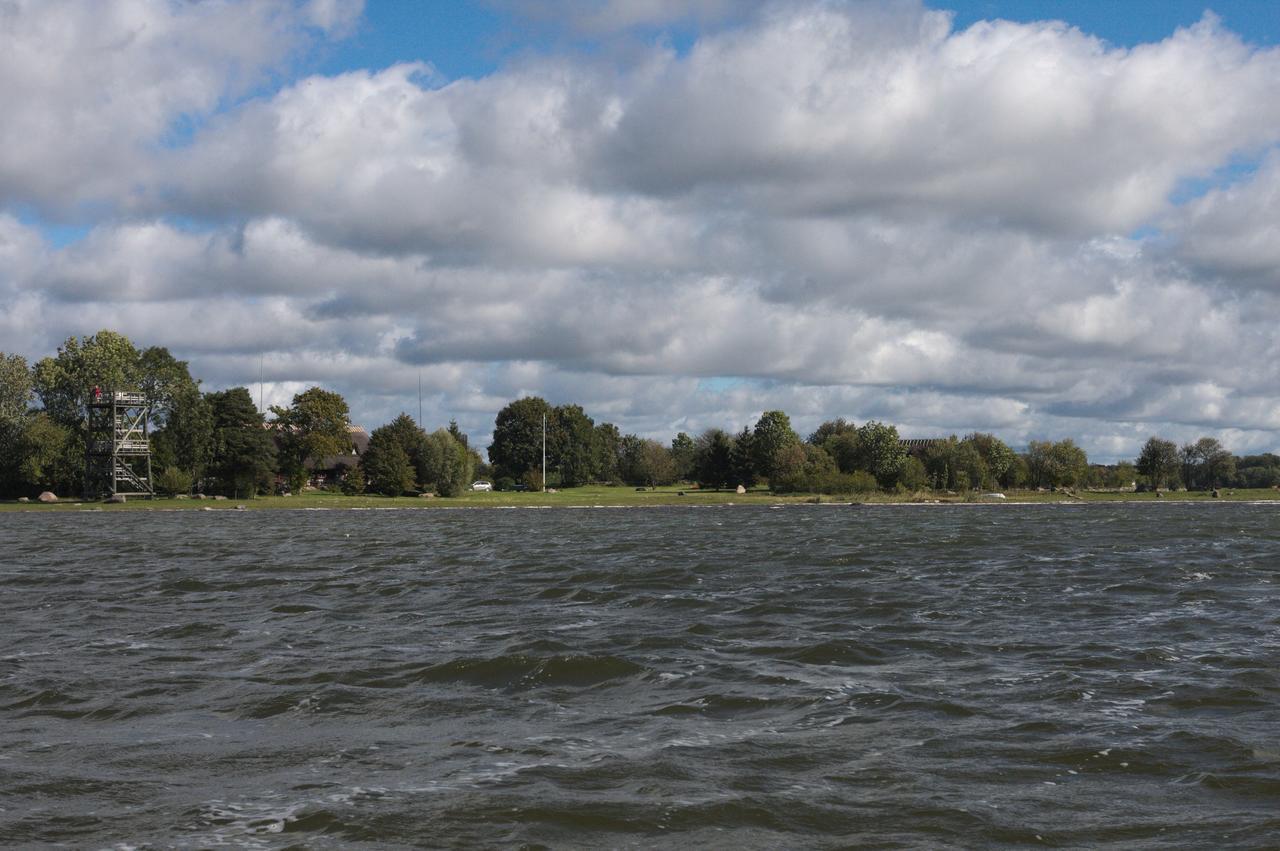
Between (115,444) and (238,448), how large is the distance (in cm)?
1077

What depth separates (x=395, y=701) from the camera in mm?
14133

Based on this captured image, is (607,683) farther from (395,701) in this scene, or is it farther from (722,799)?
(722,799)

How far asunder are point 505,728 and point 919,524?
→ 192ft

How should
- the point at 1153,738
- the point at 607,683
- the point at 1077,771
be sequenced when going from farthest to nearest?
the point at 607,683 < the point at 1153,738 < the point at 1077,771

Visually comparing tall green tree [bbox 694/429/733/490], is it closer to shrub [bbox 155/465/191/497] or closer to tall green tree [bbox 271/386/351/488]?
tall green tree [bbox 271/386/351/488]

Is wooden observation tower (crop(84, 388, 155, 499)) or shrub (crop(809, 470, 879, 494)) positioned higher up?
wooden observation tower (crop(84, 388, 155, 499))

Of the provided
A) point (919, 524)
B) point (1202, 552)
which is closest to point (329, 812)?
point (1202, 552)

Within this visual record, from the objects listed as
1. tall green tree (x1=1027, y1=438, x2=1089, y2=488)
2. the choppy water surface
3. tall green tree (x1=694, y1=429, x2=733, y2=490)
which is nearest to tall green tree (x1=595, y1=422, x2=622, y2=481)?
tall green tree (x1=694, y1=429, x2=733, y2=490)

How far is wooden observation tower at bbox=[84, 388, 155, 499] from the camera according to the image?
10231 centimetres

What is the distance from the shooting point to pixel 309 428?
117m

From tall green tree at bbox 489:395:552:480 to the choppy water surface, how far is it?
134 metres

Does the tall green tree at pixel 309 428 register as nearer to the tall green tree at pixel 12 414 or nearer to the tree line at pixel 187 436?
the tree line at pixel 187 436

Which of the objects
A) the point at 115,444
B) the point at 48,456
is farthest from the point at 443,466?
the point at 48,456

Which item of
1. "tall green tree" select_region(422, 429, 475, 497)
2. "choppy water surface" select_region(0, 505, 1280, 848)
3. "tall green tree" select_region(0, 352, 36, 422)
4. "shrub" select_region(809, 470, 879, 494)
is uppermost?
"tall green tree" select_region(0, 352, 36, 422)
